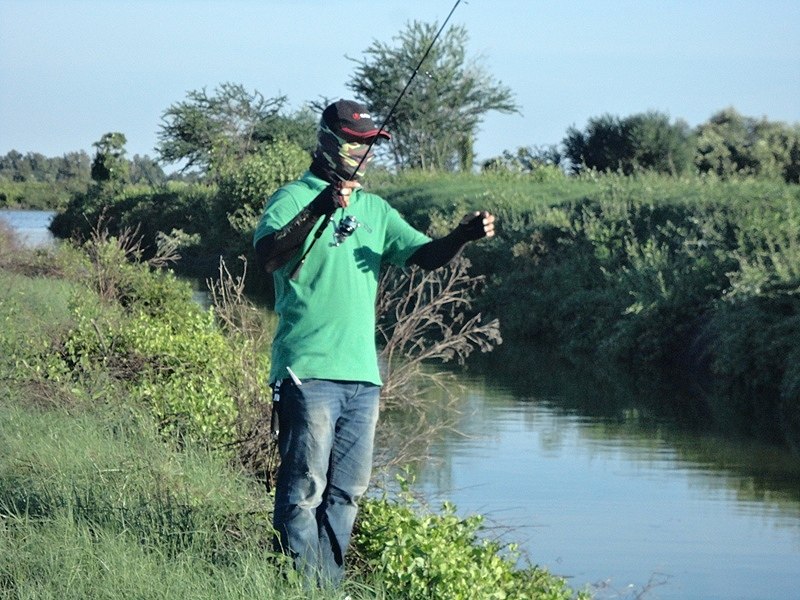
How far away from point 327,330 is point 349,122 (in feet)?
2.69

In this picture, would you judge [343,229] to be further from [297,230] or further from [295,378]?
[295,378]

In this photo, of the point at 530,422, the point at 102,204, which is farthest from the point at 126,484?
the point at 102,204

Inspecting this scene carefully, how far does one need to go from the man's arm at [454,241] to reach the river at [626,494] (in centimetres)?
222

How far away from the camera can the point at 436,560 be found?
5.84 metres

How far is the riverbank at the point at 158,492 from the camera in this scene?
18.3 feet

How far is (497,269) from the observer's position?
Result: 25.9 metres

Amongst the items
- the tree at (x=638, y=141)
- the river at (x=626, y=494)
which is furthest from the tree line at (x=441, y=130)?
the river at (x=626, y=494)

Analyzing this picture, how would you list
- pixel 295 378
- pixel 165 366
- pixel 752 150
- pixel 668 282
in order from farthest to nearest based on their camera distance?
pixel 752 150 < pixel 668 282 < pixel 165 366 < pixel 295 378

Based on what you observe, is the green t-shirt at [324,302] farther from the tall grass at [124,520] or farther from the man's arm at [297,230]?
the tall grass at [124,520]

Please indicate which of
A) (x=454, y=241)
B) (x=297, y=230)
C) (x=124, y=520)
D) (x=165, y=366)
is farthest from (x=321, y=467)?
(x=165, y=366)

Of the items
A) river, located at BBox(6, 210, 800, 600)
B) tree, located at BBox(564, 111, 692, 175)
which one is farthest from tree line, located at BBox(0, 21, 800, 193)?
river, located at BBox(6, 210, 800, 600)

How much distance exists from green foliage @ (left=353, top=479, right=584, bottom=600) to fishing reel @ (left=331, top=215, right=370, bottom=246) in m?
1.32

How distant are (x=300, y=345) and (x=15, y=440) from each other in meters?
3.06

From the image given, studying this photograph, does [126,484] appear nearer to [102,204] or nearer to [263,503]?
[263,503]
